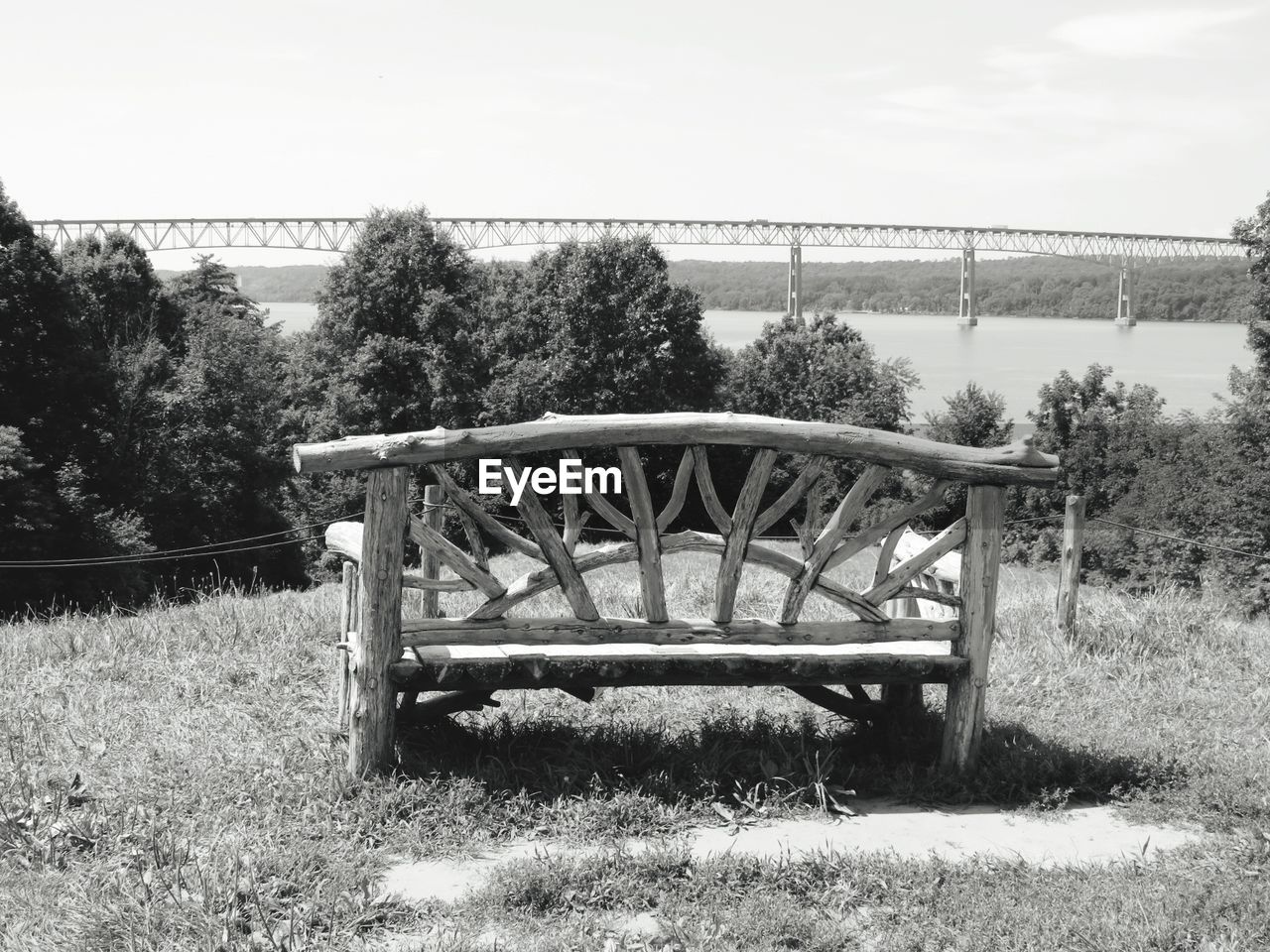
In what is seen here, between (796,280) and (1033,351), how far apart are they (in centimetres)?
2772

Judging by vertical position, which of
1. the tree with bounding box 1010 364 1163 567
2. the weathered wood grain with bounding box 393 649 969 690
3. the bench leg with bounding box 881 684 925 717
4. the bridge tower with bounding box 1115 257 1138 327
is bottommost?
the tree with bounding box 1010 364 1163 567

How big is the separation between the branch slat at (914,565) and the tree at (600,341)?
32598mm

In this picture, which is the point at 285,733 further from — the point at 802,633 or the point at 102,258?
the point at 102,258

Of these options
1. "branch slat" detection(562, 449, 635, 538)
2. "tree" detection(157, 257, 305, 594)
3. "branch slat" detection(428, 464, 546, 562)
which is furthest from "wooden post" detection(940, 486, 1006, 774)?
"tree" detection(157, 257, 305, 594)

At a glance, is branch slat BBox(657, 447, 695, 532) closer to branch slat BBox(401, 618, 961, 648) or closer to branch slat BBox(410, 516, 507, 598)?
branch slat BBox(401, 618, 961, 648)

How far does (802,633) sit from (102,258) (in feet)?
122

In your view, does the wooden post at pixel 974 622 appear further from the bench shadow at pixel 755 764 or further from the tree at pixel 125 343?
the tree at pixel 125 343

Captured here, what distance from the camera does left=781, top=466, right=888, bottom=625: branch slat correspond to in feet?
17.2

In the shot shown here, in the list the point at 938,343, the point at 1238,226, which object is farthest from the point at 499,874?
the point at 938,343

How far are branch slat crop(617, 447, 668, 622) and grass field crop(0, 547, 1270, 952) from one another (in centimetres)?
84

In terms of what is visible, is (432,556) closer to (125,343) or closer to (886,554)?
(886,554)

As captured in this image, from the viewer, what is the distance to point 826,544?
5.30 metres

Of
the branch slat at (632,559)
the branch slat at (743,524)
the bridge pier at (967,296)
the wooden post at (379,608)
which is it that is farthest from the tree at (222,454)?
the bridge pier at (967,296)

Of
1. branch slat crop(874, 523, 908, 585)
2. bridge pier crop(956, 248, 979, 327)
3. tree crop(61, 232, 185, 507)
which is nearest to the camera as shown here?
branch slat crop(874, 523, 908, 585)
